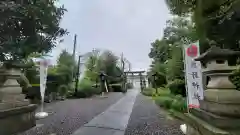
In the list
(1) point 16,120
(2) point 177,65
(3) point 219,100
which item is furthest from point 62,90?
(3) point 219,100

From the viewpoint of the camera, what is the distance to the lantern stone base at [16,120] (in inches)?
161

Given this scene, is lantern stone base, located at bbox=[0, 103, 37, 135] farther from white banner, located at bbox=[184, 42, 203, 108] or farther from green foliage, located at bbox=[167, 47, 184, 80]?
green foliage, located at bbox=[167, 47, 184, 80]

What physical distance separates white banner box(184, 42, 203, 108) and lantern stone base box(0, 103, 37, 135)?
3.91m

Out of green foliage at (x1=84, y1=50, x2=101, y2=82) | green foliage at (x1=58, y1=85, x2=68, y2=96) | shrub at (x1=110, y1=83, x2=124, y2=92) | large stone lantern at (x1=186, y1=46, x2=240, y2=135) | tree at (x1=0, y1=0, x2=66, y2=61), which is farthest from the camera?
shrub at (x1=110, y1=83, x2=124, y2=92)

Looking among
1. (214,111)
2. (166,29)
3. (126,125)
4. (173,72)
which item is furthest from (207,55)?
(166,29)

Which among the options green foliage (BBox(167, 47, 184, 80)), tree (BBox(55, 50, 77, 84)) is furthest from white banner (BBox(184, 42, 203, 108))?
tree (BBox(55, 50, 77, 84))

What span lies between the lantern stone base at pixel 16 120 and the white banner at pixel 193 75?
3.91m

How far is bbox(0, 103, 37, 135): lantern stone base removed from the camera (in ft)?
13.5

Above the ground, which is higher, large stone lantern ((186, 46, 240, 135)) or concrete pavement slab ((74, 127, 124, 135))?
large stone lantern ((186, 46, 240, 135))

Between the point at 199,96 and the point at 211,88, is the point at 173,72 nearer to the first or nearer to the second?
the point at 199,96

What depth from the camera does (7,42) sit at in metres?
5.17

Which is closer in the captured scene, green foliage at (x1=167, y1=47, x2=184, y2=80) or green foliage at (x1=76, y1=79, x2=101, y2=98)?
green foliage at (x1=167, y1=47, x2=184, y2=80)

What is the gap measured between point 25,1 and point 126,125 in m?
4.24

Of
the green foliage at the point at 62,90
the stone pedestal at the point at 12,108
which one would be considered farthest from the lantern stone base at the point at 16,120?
the green foliage at the point at 62,90
